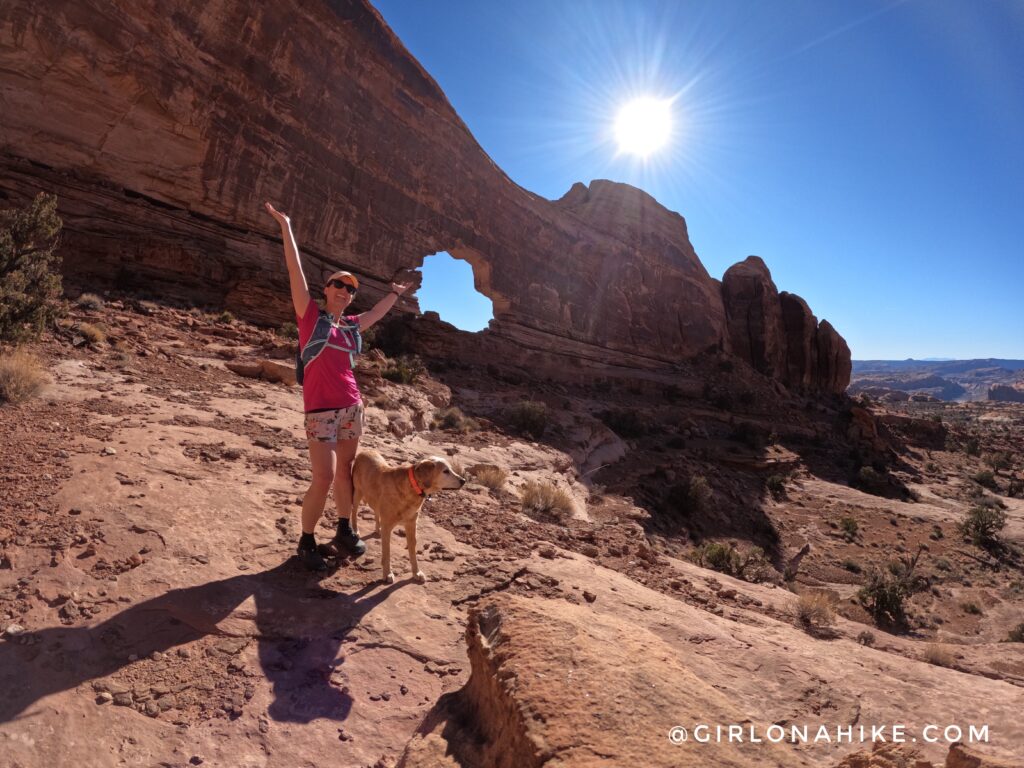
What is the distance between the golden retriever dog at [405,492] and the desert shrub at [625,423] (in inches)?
834

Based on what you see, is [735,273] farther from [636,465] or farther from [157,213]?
[157,213]

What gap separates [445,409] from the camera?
51.7 feet

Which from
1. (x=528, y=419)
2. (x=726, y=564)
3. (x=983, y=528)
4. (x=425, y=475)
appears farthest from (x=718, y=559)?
(x=983, y=528)

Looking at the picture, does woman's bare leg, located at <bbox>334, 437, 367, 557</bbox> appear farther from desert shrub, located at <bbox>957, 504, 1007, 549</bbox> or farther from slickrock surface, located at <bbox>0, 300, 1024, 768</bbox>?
desert shrub, located at <bbox>957, 504, 1007, 549</bbox>

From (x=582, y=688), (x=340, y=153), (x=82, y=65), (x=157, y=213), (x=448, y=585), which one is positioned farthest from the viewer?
(x=340, y=153)

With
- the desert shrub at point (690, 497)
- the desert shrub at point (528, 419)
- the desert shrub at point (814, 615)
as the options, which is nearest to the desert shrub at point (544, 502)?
the desert shrub at point (814, 615)

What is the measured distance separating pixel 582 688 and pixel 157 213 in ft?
74.4

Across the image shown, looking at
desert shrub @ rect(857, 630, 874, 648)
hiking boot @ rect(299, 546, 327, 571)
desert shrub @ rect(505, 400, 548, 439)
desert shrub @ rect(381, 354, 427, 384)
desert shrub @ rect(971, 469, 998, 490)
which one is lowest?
desert shrub @ rect(857, 630, 874, 648)

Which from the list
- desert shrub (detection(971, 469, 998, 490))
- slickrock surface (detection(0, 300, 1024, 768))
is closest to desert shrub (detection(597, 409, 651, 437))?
slickrock surface (detection(0, 300, 1024, 768))

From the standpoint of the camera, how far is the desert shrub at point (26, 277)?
828 cm

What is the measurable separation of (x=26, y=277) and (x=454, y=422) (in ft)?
29.8

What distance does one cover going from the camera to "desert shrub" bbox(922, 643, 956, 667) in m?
4.84

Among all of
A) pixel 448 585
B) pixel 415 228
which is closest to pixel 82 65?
pixel 415 228

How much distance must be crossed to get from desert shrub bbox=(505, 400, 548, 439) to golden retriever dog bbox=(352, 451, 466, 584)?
40.3ft
